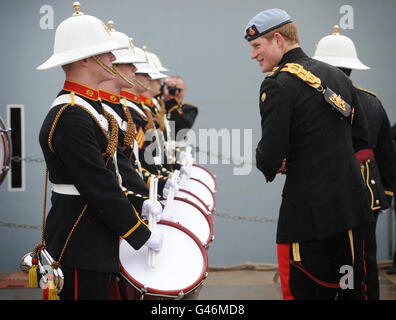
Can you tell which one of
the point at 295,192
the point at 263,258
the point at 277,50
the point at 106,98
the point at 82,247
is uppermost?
the point at 277,50

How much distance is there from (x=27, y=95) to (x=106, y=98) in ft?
10.6

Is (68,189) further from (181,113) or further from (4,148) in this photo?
(181,113)

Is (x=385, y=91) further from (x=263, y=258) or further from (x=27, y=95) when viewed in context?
(x=27, y=95)

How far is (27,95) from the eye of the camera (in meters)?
6.56

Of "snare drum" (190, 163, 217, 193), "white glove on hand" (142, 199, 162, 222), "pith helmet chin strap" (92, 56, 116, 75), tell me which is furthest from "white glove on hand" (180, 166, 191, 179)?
"pith helmet chin strap" (92, 56, 116, 75)

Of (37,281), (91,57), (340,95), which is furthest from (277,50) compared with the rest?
(37,281)

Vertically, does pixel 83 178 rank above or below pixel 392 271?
above

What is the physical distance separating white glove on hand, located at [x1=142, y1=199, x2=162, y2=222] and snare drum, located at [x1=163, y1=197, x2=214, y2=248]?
53 centimetres

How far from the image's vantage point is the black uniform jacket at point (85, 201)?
2.58m

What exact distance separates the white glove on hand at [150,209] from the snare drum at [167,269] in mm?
60

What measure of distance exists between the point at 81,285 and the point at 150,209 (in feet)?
2.12

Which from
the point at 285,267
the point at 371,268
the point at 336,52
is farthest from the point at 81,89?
the point at 336,52

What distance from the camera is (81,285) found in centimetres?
267

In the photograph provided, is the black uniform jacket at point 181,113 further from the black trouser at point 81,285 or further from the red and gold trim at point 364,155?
the black trouser at point 81,285
